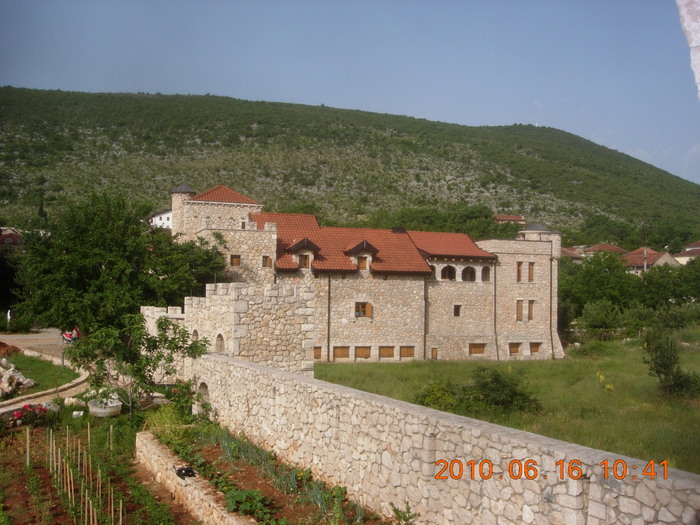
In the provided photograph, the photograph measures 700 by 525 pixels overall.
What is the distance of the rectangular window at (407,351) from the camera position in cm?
3284

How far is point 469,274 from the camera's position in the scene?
3538cm

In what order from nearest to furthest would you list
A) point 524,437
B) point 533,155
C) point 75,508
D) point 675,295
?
point 524,437 → point 75,508 → point 675,295 → point 533,155

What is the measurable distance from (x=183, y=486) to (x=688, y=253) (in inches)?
2907

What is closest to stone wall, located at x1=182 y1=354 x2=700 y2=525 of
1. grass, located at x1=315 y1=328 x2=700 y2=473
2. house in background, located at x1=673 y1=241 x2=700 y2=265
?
grass, located at x1=315 y1=328 x2=700 y2=473

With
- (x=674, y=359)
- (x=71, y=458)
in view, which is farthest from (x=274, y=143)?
(x=71, y=458)

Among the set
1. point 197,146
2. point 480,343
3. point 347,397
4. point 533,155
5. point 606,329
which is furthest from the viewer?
point 533,155

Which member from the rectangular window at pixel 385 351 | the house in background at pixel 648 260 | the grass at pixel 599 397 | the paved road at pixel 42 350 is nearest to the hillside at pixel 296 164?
A: the house in background at pixel 648 260

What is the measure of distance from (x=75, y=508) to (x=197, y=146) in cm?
8663

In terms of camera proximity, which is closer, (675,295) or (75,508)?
(75,508)

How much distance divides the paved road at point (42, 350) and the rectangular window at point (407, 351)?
16295mm

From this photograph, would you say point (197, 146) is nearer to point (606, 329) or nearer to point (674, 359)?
point (606, 329)

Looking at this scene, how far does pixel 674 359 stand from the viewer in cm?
2028

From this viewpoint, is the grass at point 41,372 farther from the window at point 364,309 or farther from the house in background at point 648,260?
the house in background at point 648,260

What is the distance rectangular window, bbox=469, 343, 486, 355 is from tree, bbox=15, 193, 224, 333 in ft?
53.8
